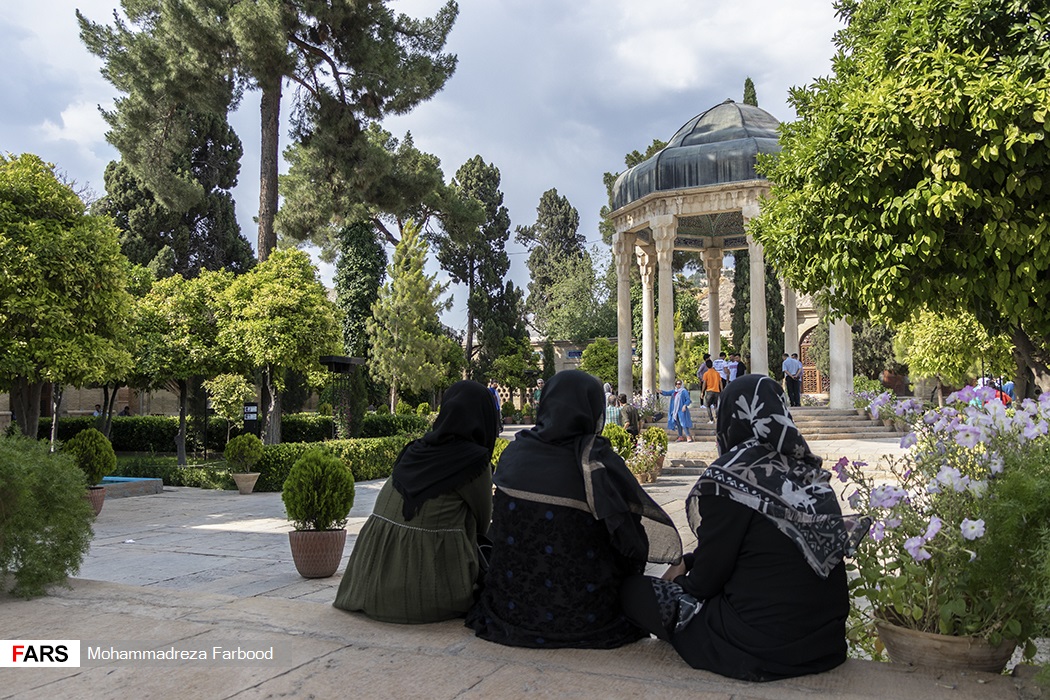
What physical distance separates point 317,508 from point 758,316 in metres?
15.9

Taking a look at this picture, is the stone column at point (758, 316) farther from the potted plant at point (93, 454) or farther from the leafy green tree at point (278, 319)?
the potted plant at point (93, 454)

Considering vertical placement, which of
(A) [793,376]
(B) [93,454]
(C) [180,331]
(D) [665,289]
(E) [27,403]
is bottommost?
(B) [93,454]

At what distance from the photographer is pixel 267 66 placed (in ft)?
56.5

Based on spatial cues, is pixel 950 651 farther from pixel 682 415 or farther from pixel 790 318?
pixel 790 318

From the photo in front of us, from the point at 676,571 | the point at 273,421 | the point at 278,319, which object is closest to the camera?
the point at 676,571

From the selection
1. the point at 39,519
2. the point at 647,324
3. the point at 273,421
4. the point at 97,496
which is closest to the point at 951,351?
the point at 647,324

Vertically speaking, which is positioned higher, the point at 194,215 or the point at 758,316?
the point at 194,215

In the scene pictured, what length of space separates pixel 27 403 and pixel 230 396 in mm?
8973

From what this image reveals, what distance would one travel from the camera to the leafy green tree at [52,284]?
993 cm

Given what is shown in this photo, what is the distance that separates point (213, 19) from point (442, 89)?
527 cm

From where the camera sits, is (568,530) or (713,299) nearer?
(568,530)

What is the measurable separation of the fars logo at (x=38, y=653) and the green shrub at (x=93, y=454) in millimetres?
7597

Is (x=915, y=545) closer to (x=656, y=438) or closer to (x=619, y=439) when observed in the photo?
(x=619, y=439)

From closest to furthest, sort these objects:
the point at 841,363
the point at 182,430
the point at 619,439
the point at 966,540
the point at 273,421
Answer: the point at 966,540, the point at 619,439, the point at 182,430, the point at 273,421, the point at 841,363
